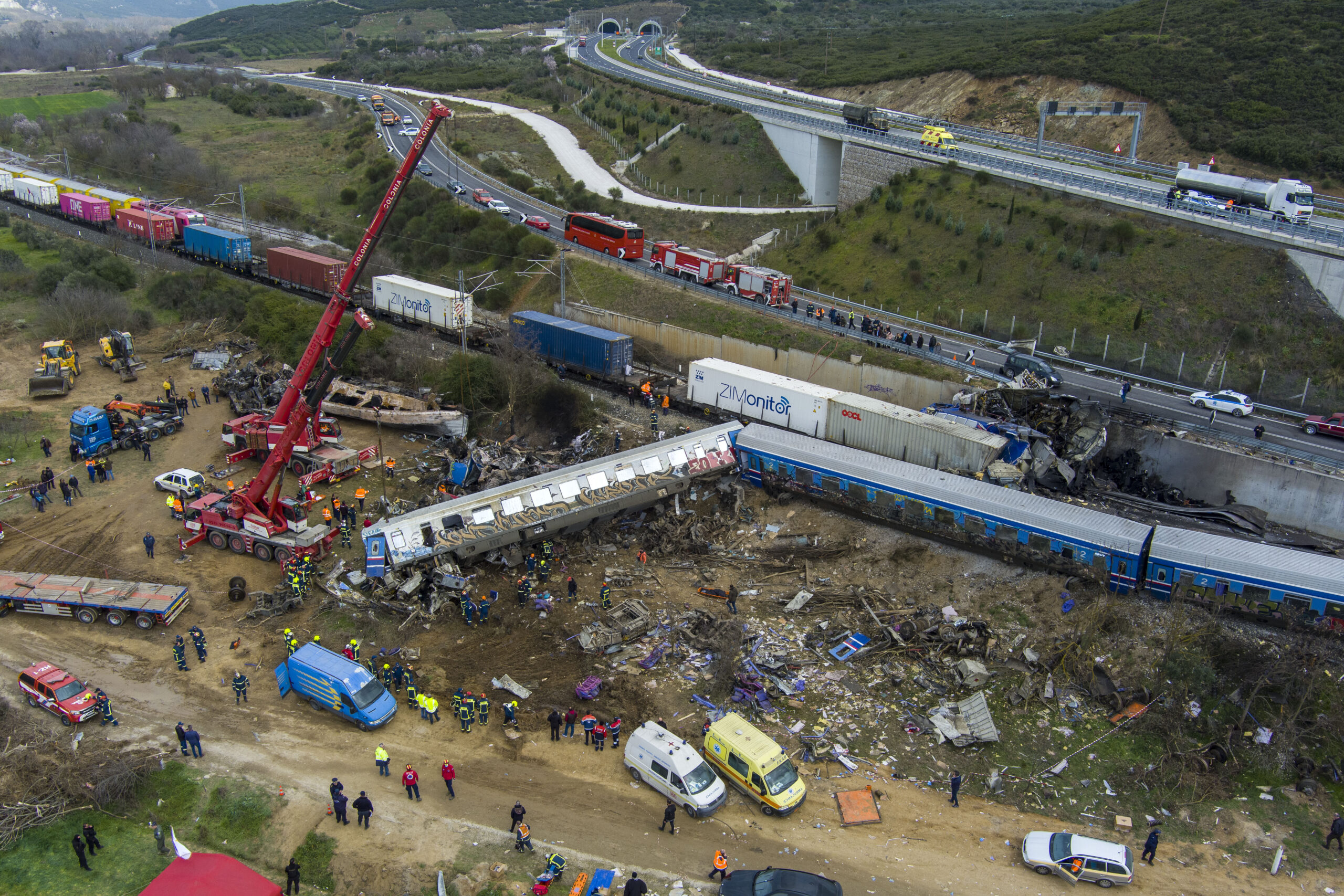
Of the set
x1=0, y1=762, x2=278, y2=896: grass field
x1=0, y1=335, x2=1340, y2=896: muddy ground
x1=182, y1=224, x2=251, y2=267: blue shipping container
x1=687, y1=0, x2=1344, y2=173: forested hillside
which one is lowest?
x1=0, y1=762, x2=278, y2=896: grass field

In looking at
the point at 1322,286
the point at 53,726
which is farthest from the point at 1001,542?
the point at 53,726

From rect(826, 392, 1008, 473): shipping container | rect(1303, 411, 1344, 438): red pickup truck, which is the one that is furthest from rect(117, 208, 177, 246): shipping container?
rect(1303, 411, 1344, 438): red pickup truck

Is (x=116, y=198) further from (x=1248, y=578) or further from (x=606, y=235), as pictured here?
(x=1248, y=578)

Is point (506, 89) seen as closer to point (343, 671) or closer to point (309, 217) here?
point (309, 217)

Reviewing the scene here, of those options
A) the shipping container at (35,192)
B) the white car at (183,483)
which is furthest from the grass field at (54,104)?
the white car at (183,483)

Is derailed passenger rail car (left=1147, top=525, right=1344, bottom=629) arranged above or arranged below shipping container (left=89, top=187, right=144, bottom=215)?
below

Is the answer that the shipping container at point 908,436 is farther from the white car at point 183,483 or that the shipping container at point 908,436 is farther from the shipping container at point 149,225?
the shipping container at point 149,225

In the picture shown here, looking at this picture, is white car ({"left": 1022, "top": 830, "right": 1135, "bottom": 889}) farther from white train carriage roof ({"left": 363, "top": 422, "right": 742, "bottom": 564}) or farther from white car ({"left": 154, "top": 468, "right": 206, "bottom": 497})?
white car ({"left": 154, "top": 468, "right": 206, "bottom": 497})
